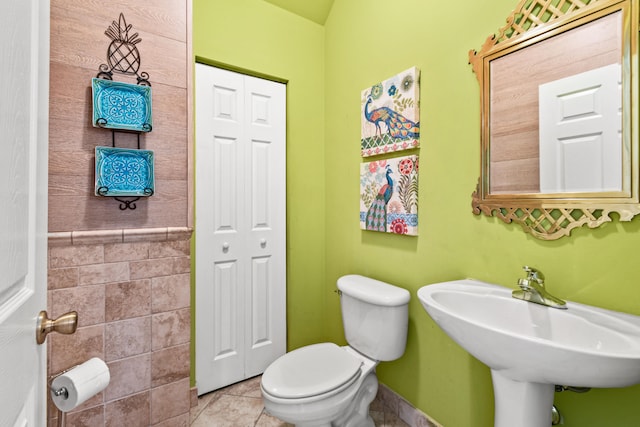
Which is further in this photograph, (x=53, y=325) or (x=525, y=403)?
(x=525, y=403)

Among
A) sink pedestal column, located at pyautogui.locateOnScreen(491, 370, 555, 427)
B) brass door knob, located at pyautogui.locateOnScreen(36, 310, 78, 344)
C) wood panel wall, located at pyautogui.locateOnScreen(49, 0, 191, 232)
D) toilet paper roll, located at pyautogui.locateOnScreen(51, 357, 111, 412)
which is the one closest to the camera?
brass door knob, located at pyautogui.locateOnScreen(36, 310, 78, 344)

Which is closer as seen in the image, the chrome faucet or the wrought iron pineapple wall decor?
the chrome faucet

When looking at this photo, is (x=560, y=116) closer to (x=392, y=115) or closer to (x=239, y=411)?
(x=392, y=115)

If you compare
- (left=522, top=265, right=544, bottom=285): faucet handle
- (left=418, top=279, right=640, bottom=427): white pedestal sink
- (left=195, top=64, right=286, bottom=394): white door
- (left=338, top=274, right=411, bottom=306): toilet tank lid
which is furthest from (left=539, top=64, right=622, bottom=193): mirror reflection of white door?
(left=195, top=64, right=286, bottom=394): white door

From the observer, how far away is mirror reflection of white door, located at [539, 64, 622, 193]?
0.93 m

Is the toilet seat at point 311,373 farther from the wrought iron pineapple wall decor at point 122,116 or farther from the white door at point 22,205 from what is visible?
the wrought iron pineapple wall decor at point 122,116

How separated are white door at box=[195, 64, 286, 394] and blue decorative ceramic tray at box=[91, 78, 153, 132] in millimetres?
458

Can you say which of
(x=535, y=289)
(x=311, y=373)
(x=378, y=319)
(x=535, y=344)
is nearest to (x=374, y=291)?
(x=378, y=319)

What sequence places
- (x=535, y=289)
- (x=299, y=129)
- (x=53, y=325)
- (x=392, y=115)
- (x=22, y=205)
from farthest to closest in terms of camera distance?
(x=299, y=129), (x=392, y=115), (x=535, y=289), (x=53, y=325), (x=22, y=205)

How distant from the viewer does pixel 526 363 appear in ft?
2.53

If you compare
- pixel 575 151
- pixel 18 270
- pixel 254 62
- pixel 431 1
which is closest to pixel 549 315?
pixel 575 151

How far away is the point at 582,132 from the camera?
3.27ft

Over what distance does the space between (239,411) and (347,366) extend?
760mm

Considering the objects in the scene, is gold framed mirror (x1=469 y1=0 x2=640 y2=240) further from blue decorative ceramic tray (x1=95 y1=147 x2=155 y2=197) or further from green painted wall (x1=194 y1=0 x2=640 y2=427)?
blue decorative ceramic tray (x1=95 y1=147 x2=155 y2=197)
